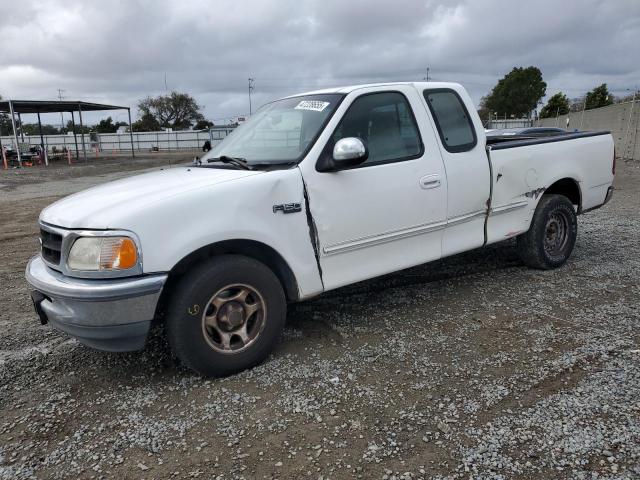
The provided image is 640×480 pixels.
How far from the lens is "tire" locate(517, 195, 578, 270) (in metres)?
5.43

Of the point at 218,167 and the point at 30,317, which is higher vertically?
the point at 218,167

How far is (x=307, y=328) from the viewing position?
171 inches

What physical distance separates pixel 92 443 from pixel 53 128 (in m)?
94.4

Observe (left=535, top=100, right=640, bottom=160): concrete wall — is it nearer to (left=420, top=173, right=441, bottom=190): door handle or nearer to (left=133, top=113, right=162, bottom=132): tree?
(left=420, top=173, right=441, bottom=190): door handle

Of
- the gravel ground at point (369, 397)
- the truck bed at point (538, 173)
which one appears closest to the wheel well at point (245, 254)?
the gravel ground at point (369, 397)

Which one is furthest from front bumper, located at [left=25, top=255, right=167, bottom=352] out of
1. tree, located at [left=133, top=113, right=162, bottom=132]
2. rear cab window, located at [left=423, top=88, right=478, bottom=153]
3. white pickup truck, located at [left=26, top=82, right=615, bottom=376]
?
tree, located at [left=133, top=113, right=162, bottom=132]

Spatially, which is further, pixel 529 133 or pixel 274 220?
pixel 529 133

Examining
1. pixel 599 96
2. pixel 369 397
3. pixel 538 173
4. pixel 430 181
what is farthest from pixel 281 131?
pixel 599 96

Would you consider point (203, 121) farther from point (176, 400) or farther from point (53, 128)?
point (176, 400)

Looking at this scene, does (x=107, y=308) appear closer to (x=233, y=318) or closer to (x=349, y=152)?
(x=233, y=318)

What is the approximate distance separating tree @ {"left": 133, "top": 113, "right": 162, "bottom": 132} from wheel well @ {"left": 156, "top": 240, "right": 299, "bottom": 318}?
7907cm

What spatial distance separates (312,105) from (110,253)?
202cm

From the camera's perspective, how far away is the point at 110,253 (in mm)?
3072

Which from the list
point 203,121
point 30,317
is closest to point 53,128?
point 203,121
